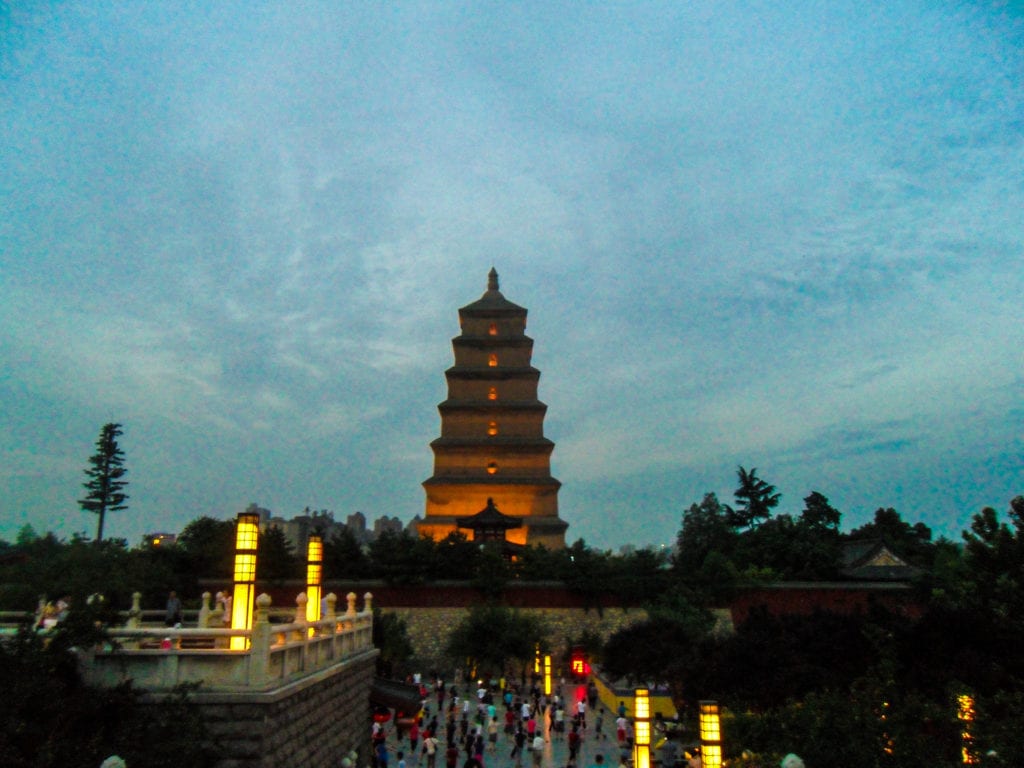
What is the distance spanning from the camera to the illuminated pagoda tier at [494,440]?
132ft

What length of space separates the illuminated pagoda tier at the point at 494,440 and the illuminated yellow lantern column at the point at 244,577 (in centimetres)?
2649

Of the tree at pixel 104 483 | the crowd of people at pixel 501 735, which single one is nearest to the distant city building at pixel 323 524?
the tree at pixel 104 483

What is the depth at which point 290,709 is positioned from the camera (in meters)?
9.37

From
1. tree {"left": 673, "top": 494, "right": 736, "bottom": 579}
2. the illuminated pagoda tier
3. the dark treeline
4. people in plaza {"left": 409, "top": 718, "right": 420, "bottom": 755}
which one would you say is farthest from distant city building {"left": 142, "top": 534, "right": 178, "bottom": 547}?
tree {"left": 673, "top": 494, "right": 736, "bottom": 579}

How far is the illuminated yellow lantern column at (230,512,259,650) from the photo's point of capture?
34.1 feet

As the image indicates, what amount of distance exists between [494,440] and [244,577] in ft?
101

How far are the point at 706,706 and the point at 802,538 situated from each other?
2673 cm

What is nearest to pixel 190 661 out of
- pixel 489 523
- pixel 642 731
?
pixel 642 731

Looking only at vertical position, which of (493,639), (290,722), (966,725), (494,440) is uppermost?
(494,440)

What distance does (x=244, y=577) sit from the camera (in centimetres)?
1062

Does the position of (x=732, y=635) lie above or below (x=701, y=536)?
below

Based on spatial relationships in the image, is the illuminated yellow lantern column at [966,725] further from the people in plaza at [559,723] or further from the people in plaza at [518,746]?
the people in plaza at [559,723]

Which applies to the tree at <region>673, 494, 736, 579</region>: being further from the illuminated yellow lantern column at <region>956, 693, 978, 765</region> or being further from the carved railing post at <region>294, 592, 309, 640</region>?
Result: the carved railing post at <region>294, 592, 309, 640</region>

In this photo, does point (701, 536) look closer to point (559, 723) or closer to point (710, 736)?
point (559, 723)
